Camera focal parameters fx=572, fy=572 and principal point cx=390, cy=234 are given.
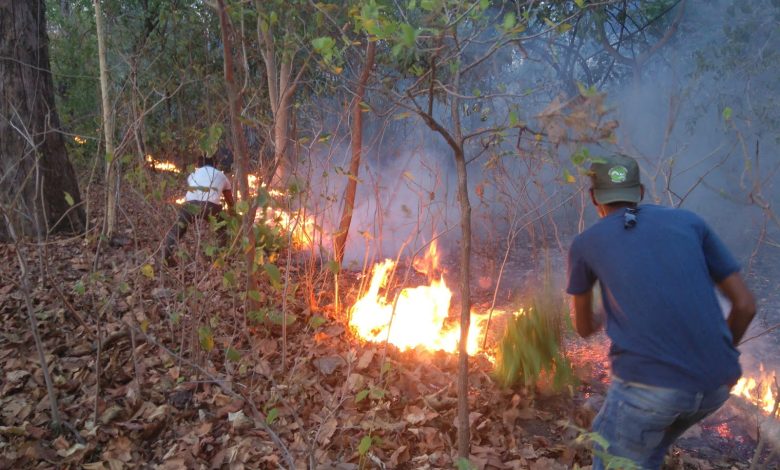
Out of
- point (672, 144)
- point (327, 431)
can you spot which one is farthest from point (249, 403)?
point (672, 144)

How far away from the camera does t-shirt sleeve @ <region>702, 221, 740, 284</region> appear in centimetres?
213

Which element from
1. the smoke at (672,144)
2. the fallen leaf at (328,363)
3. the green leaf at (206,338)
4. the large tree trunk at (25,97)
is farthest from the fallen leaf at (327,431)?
the large tree trunk at (25,97)

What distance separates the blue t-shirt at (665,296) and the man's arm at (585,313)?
0.12 metres

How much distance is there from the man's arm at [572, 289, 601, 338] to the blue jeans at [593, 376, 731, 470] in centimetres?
23

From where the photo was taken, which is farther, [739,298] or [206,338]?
[206,338]

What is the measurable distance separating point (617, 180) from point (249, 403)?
1880mm

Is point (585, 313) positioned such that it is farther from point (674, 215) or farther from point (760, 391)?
point (760, 391)

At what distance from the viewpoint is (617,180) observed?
2.23 metres

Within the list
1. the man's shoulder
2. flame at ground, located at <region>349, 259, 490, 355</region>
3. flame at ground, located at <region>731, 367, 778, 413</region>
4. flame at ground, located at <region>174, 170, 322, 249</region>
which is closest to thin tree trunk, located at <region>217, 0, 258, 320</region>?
flame at ground, located at <region>174, 170, 322, 249</region>

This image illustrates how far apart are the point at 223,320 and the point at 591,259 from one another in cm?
328

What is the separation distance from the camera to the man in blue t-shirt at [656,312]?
6.63ft

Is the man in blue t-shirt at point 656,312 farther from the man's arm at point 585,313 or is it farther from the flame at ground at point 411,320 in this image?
the flame at ground at point 411,320

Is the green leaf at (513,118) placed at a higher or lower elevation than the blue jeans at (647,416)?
higher

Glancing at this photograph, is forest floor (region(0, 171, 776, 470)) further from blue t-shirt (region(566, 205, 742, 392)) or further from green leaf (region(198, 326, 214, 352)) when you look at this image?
blue t-shirt (region(566, 205, 742, 392))
